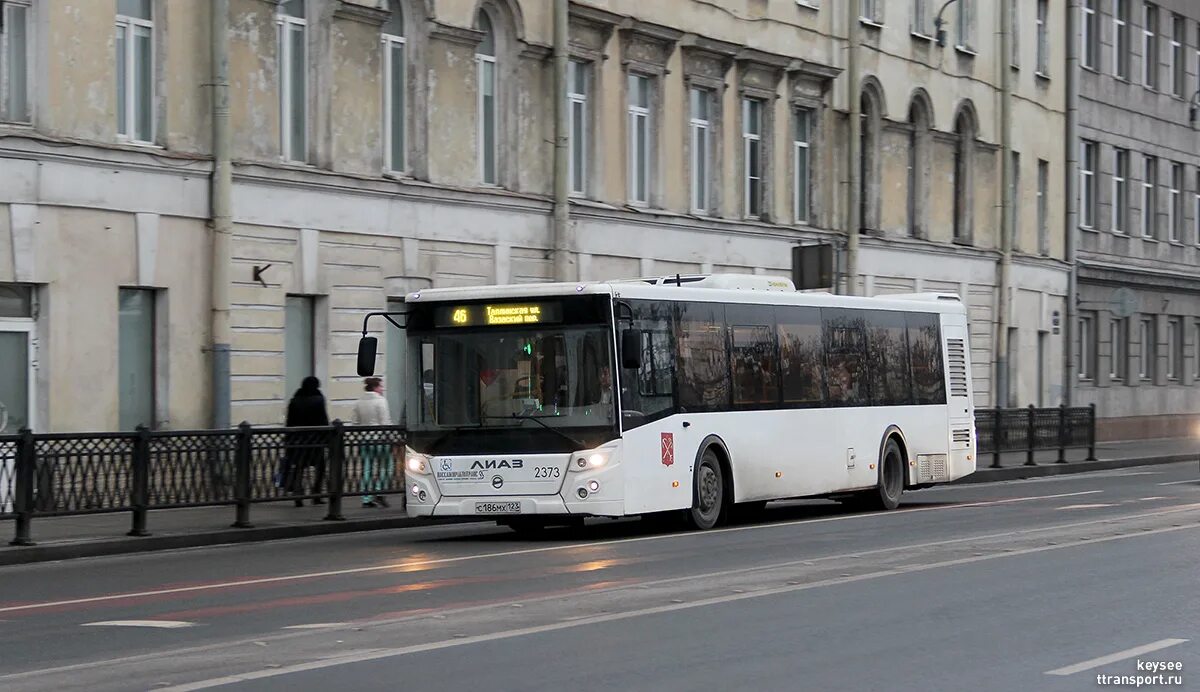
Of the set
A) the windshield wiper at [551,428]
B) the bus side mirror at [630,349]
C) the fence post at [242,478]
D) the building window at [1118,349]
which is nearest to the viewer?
the bus side mirror at [630,349]

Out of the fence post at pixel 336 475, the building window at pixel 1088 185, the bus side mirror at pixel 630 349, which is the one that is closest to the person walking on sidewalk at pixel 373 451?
the fence post at pixel 336 475

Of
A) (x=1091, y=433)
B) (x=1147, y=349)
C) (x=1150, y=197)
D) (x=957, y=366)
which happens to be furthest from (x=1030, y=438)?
(x=1150, y=197)

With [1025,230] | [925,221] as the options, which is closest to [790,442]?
[925,221]

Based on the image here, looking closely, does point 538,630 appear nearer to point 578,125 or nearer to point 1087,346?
point 578,125

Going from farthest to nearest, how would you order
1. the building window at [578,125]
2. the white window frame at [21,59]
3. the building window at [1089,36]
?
1. the building window at [1089,36]
2. the building window at [578,125]
3. the white window frame at [21,59]

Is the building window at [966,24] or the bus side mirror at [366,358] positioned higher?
the building window at [966,24]

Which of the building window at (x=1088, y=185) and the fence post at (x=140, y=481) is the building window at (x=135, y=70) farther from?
the building window at (x=1088, y=185)

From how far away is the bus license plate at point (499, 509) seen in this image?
63.8 feet

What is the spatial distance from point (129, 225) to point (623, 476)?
322 inches

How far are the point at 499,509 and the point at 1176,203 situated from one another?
43.1 meters

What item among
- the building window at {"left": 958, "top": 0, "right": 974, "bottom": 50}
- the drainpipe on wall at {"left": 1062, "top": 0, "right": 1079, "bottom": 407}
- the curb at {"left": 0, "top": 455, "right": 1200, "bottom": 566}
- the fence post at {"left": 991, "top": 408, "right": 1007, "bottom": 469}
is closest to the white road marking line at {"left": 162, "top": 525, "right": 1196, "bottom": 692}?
the curb at {"left": 0, "top": 455, "right": 1200, "bottom": 566}

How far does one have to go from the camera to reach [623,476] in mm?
19453

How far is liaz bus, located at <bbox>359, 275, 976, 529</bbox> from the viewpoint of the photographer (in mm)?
19484

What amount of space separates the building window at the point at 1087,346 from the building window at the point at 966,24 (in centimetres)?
937
